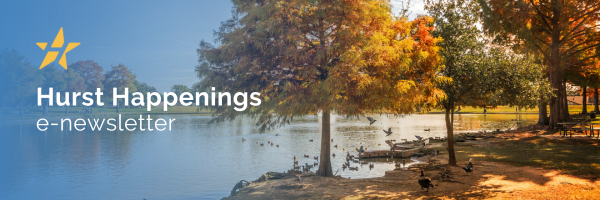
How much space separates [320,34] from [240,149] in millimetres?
21654

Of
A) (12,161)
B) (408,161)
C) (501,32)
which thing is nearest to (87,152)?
(12,161)

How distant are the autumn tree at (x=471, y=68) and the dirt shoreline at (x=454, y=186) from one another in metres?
3.31

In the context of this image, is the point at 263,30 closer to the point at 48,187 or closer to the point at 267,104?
the point at 267,104

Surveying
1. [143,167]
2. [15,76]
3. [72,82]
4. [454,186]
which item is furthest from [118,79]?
[454,186]

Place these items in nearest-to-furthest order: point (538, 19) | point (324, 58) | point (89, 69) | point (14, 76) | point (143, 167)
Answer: point (324, 58)
point (143, 167)
point (538, 19)
point (14, 76)
point (89, 69)

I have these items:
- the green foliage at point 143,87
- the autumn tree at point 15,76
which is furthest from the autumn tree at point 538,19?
the green foliage at point 143,87

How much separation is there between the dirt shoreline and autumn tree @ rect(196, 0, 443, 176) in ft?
10.0

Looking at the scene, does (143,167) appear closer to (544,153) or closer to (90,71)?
(544,153)

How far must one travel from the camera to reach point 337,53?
1545 cm

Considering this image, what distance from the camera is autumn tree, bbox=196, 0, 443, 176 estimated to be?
14.7m

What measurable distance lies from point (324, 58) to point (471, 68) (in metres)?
6.48

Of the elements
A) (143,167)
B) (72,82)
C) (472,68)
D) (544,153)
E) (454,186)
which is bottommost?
(143,167)

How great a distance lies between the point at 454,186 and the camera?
46.8ft

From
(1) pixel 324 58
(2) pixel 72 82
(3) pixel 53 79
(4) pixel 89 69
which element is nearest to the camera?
(1) pixel 324 58
